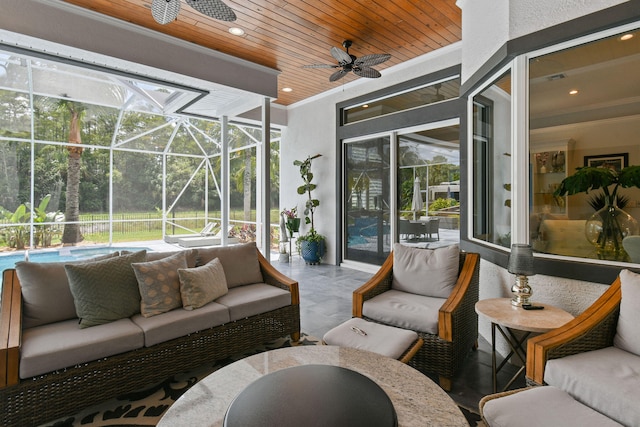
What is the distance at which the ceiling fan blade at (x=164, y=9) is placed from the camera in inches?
105

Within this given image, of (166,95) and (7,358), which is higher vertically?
(166,95)

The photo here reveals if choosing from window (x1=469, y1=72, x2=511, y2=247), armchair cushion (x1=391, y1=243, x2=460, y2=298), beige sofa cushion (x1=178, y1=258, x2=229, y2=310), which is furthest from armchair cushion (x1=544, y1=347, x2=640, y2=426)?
beige sofa cushion (x1=178, y1=258, x2=229, y2=310)

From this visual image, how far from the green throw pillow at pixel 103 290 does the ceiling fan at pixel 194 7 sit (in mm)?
2100

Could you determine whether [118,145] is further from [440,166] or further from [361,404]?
[361,404]

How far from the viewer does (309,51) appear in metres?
4.62

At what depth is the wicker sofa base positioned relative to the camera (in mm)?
1752

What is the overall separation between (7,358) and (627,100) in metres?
4.13

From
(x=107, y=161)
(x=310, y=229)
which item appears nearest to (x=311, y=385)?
(x=310, y=229)

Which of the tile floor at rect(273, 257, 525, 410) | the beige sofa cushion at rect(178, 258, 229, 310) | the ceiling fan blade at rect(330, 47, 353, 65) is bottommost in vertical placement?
the tile floor at rect(273, 257, 525, 410)

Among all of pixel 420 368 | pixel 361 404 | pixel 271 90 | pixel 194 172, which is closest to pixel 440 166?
pixel 271 90

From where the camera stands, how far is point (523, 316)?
2.11 metres

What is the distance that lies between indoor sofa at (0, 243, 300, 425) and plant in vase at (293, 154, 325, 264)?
3416 mm

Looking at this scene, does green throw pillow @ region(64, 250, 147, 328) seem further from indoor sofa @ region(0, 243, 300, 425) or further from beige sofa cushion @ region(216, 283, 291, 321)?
beige sofa cushion @ region(216, 283, 291, 321)

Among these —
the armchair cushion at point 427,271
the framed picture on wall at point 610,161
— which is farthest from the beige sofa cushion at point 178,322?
the framed picture on wall at point 610,161
